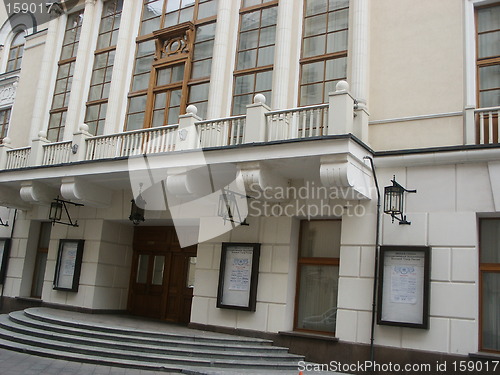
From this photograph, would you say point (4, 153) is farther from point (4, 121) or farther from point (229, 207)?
point (229, 207)

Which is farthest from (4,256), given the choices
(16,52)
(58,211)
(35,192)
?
(16,52)

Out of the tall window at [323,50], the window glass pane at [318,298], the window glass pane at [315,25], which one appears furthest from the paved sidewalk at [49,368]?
the window glass pane at [315,25]

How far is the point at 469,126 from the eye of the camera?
1075cm

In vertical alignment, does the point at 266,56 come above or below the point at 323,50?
above

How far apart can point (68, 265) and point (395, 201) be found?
33.3 feet

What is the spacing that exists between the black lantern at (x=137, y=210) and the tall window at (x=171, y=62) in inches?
92.1

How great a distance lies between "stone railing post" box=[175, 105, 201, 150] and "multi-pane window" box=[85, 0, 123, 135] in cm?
476

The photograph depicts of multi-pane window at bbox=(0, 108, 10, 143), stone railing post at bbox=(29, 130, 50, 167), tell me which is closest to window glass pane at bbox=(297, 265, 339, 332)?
stone railing post at bbox=(29, 130, 50, 167)

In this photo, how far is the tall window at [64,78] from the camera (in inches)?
716

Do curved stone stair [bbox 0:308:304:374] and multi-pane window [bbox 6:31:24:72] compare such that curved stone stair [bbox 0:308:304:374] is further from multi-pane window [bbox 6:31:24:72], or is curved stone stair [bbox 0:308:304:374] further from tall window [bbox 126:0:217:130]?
multi-pane window [bbox 6:31:24:72]

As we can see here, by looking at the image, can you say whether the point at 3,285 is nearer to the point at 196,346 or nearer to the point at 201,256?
the point at 201,256

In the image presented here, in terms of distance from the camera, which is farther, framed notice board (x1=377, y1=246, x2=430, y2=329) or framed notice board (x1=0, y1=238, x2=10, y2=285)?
framed notice board (x1=0, y1=238, x2=10, y2=285)

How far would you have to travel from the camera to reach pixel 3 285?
707 inches

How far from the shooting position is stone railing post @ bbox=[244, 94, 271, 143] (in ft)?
38.7
